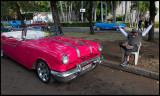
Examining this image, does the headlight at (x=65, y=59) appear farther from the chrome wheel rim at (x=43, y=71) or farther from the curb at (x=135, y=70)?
the curb at (x=135, y=70)

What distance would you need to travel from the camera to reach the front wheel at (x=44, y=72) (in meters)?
3.55

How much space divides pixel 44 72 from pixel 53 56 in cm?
78

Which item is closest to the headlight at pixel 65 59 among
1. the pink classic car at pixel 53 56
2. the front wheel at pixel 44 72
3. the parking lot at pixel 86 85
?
the pink classic car at pixel 53 56

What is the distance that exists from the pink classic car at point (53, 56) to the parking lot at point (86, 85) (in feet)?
1.03

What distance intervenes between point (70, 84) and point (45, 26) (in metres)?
2.32

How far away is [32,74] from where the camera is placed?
171 inches

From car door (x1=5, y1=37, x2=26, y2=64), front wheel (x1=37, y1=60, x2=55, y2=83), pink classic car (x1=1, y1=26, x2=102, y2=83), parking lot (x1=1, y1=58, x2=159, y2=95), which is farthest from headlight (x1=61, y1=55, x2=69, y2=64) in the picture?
car door (x1=5, y1=37, x2=26, y2=64)

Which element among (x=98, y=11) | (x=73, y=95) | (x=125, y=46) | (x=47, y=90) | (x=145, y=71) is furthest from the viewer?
(x=98, y=11)

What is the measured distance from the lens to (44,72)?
374 cm

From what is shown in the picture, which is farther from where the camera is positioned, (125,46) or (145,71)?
(125,46)

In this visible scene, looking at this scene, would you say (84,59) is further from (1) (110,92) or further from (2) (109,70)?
(2) (109,70)

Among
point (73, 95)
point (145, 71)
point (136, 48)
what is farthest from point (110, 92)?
point (136, 48)

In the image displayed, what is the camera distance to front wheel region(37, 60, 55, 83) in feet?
11.7

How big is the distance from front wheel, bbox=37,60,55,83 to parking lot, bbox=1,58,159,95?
0.46 ft
